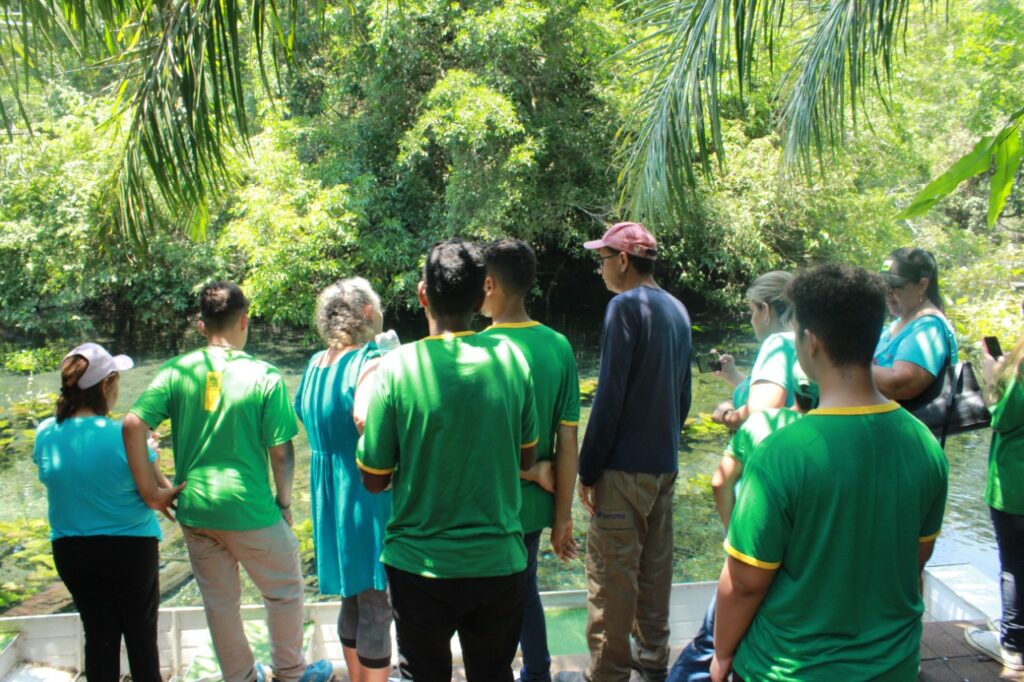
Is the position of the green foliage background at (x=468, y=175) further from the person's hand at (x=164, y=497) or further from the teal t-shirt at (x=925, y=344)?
the person's hand at (x=164, y=497)

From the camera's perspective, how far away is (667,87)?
4.46 m

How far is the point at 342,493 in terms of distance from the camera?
3172 mm

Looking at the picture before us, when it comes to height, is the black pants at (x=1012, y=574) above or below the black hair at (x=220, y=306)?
below

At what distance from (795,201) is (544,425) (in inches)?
490

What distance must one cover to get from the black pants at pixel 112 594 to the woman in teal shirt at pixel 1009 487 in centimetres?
330

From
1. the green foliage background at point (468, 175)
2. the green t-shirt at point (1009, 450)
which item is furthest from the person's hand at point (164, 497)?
the green foliage background at point (468, 175)

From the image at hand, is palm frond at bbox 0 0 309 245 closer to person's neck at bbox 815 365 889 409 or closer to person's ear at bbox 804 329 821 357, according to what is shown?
person's ear at bbox 804 329 821 357

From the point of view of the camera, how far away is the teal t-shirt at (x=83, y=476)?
121 inches

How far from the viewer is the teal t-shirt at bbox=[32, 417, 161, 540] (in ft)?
10.1

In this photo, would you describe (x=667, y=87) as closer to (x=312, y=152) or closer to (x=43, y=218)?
(x=312, y=152)

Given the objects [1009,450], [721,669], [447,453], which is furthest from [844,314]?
[1009,450]

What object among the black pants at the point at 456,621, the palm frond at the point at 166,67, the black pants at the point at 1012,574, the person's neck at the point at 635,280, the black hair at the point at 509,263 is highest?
the palm frond at the point at 166,67

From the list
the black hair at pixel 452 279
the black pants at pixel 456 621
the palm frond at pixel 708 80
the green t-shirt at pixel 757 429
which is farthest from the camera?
the palm frond at pixel 708 80

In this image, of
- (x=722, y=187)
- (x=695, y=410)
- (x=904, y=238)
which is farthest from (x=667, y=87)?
(x=904, y=238)
